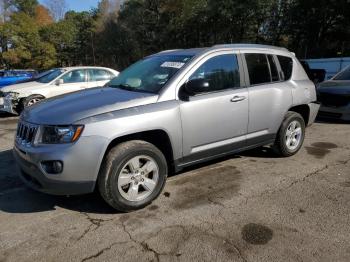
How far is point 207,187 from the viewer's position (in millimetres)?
4488

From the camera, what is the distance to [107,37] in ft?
156

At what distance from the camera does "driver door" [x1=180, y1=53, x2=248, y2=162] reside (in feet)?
13.8

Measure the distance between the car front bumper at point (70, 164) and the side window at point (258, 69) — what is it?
2.41m

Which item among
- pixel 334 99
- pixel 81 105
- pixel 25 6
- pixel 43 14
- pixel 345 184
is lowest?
pixel 345 184

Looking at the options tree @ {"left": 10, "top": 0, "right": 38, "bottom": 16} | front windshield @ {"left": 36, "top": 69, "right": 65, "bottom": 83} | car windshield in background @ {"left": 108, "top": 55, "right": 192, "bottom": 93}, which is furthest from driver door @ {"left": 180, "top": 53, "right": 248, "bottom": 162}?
tree @ {"left": 10, "top": 0, "right": 38, "bottom": 16}

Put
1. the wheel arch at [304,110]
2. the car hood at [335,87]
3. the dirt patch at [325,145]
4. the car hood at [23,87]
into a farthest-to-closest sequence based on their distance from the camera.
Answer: the car hood at [23,87] < the car hood at [335,87] < the dirt patch at [325,145] < the wheel arch at [304,110]

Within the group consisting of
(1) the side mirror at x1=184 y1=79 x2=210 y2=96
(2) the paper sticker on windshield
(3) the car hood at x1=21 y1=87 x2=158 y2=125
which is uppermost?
(2) the paper sticker on windshield

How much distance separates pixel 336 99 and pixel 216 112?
537 centimetres

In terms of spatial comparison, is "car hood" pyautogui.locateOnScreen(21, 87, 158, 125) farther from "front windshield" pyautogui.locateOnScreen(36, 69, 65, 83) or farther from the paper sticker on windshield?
"front windshield" pyautogui.locateOnScreen(36, 69, 65, 83)

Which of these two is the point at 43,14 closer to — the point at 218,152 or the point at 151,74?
the point at 151,74

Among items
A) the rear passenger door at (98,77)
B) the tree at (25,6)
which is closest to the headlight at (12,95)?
the rear passenger door at (98,77)

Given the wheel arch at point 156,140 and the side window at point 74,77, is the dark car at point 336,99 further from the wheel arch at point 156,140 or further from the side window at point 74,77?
the side window at point 74,77

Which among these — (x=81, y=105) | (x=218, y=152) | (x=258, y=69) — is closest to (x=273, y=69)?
(x=258, y=69)

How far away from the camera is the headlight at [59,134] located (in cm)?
344
